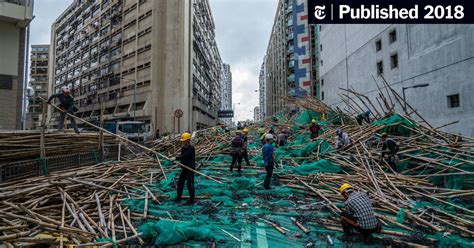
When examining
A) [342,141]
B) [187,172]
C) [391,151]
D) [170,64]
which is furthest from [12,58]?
[170,64]

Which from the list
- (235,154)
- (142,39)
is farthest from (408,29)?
(142,39)

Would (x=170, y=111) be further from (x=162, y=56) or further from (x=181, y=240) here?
(x=181, y=240)

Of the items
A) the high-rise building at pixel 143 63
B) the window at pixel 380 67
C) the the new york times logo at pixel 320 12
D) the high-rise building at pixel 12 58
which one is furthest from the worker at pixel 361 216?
the high-rise building at pixel 143 63

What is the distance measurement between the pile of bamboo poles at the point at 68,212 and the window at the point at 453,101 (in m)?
16.2

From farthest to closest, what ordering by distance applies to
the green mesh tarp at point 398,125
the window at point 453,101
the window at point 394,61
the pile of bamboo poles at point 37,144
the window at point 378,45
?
1. the window at point 378,45
2. the window at point 394,61
3. the window at point 453,101
4. the green mesh tarp at point 398,125
5. the pile of bamboo poles at point 37,144

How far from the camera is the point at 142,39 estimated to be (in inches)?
1671

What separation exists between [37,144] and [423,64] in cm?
2069

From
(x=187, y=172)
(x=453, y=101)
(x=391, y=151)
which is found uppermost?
(x=453, y=101)

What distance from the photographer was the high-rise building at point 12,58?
15.3 meters

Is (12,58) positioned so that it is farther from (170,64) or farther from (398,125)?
(170,64)

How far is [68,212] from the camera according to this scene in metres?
5.55

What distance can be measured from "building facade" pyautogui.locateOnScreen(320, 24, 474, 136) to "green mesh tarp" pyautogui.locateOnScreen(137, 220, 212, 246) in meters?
15.2

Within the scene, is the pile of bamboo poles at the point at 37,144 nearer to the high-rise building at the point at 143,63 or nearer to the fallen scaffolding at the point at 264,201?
the fallen scaffolding at the point at 264,201

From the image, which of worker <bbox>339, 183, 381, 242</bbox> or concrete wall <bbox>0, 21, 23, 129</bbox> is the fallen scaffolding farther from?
concrete wall <bbox>0, 21, 23, 129</bbox>
